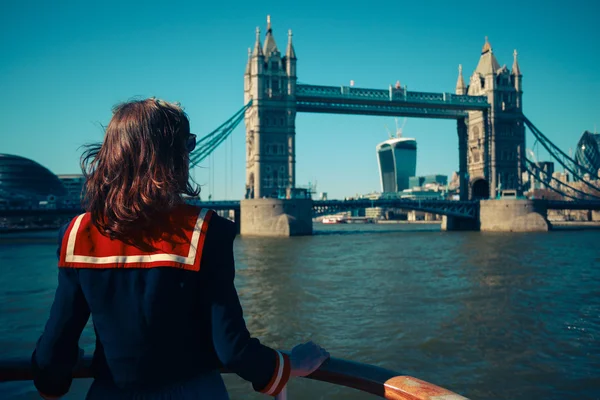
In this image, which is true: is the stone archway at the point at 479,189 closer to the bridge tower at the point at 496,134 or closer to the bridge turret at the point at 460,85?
the bridge tower at the point at 496,134

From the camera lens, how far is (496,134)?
56.6m

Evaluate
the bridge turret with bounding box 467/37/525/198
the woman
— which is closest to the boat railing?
the woman


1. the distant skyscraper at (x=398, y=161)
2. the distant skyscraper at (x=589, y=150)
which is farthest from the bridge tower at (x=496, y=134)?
the distant skyscraper at (x=398, y=161)

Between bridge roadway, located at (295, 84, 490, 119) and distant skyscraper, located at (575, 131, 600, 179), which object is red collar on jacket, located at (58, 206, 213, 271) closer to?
bridge roadway, located at (295, 84, 490, 119)

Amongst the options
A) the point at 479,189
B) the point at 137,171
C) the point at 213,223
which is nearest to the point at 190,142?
the point at 137,171

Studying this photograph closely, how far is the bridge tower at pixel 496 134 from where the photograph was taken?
2230 inches

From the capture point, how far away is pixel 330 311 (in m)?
11.0

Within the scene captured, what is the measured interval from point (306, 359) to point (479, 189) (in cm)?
6112

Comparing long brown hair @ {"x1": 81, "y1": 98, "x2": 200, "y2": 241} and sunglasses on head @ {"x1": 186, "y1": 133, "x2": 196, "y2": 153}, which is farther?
sunglasses on head @ {"x1": 186, "y1": 133, "x2": 196, "y2": 153}

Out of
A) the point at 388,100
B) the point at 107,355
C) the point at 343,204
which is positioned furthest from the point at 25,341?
the point at 388,100

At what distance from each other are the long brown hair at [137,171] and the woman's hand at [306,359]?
1.88 feet

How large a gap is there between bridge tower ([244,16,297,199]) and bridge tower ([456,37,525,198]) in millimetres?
21618

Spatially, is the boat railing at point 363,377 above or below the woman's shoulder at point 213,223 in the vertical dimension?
below

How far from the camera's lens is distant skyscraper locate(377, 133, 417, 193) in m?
147
